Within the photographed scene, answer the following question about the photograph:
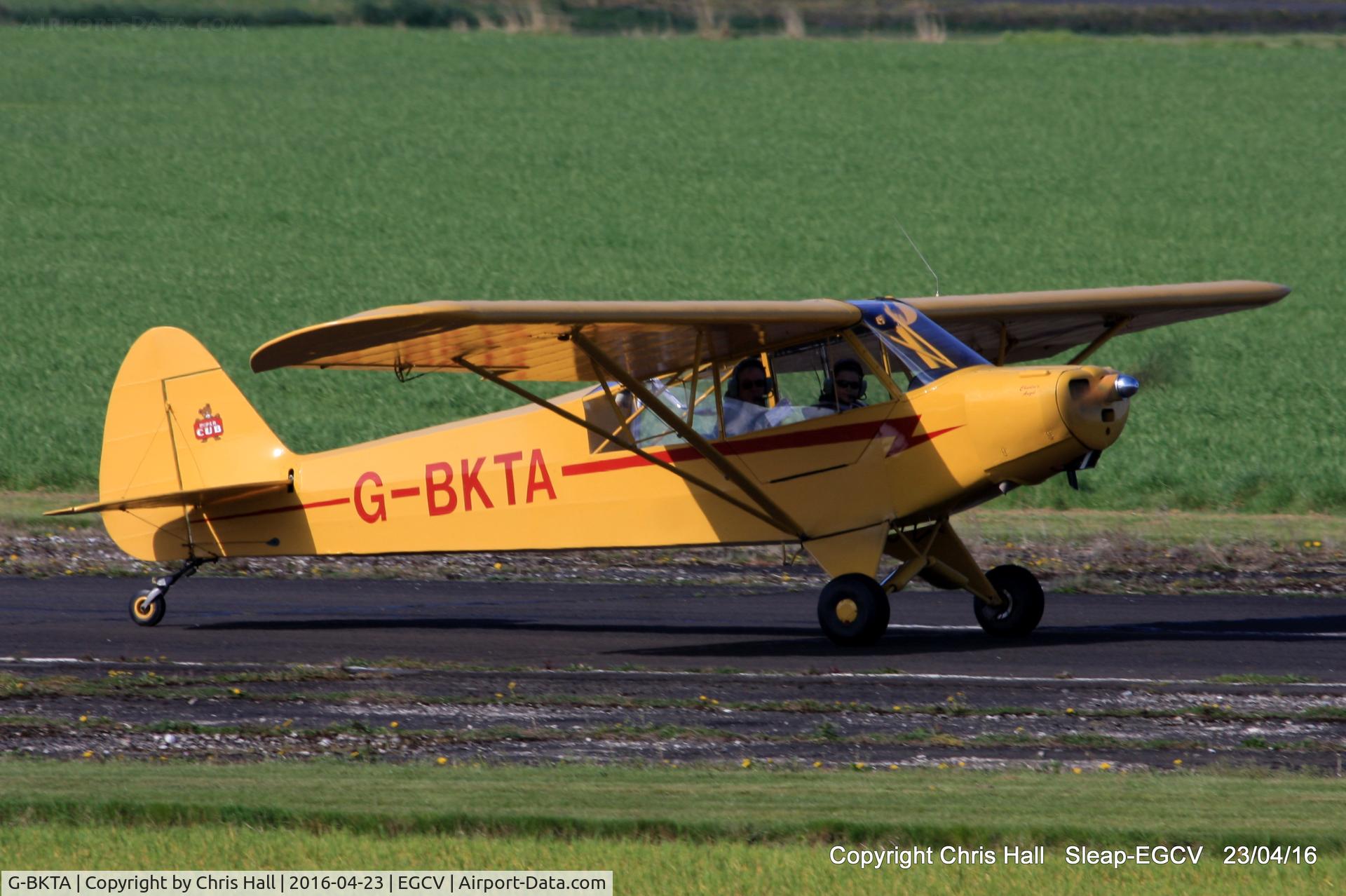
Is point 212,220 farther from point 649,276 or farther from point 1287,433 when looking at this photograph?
point 1287,433

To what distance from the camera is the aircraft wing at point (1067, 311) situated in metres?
13.7

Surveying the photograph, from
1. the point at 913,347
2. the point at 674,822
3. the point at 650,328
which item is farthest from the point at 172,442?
the point at 674,822

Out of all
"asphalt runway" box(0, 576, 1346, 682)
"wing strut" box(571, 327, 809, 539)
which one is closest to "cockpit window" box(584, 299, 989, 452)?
"wing strut" box(571, 327, 809, 539)

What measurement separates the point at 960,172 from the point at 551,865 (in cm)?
4105

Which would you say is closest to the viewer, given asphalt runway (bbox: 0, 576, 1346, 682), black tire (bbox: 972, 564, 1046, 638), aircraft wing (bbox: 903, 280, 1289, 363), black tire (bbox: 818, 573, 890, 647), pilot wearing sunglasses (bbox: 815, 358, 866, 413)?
asphalt runway (bbox: 0, 576, 1346, 682)

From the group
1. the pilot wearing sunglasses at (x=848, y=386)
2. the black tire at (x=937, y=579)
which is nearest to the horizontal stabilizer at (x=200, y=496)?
the pilot wearing sunglasses at (x=848, y=386)

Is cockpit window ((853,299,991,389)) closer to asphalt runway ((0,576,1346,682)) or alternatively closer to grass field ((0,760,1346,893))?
asphalt runway ((0,576,1346,682))

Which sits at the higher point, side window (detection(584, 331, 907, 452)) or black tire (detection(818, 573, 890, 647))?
side window (detection(584, 331, 907, 452))

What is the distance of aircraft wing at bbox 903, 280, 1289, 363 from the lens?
1373cm

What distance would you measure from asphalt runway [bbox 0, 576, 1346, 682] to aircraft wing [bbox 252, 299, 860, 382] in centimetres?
213

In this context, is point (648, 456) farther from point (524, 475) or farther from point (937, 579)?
point (937, 579)

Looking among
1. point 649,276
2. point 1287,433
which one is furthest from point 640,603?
point 649,276

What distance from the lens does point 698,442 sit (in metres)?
12.3

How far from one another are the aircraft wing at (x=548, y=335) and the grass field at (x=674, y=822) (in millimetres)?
3398
